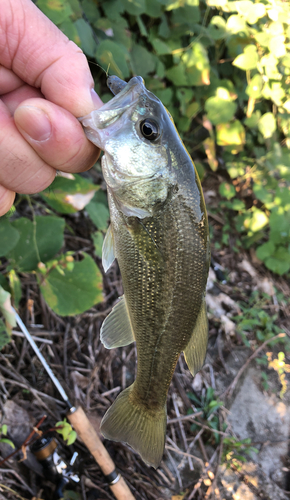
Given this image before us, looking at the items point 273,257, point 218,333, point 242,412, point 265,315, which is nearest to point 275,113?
point 273,257

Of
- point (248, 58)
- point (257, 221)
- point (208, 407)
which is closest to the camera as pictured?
point (208, 407)

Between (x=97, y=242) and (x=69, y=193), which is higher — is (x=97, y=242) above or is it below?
below

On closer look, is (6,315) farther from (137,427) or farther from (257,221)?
(257,221)

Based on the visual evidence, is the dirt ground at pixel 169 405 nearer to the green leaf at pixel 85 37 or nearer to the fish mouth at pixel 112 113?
the green leaf at pixel 85 37

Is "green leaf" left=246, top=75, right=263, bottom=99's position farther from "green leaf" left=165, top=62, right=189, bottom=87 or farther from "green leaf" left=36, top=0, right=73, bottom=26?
"green leaf" left=36, top=0, right=73, bottom=26

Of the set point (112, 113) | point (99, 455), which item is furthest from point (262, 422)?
point (112, 113)

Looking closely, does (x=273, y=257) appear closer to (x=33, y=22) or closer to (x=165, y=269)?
(x=165, y=269)

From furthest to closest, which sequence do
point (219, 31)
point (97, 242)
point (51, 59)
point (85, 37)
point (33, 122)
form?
point (219, 31) < point (97, 242) < point (85, 37) < point (51, 59) < point (33, 122)
